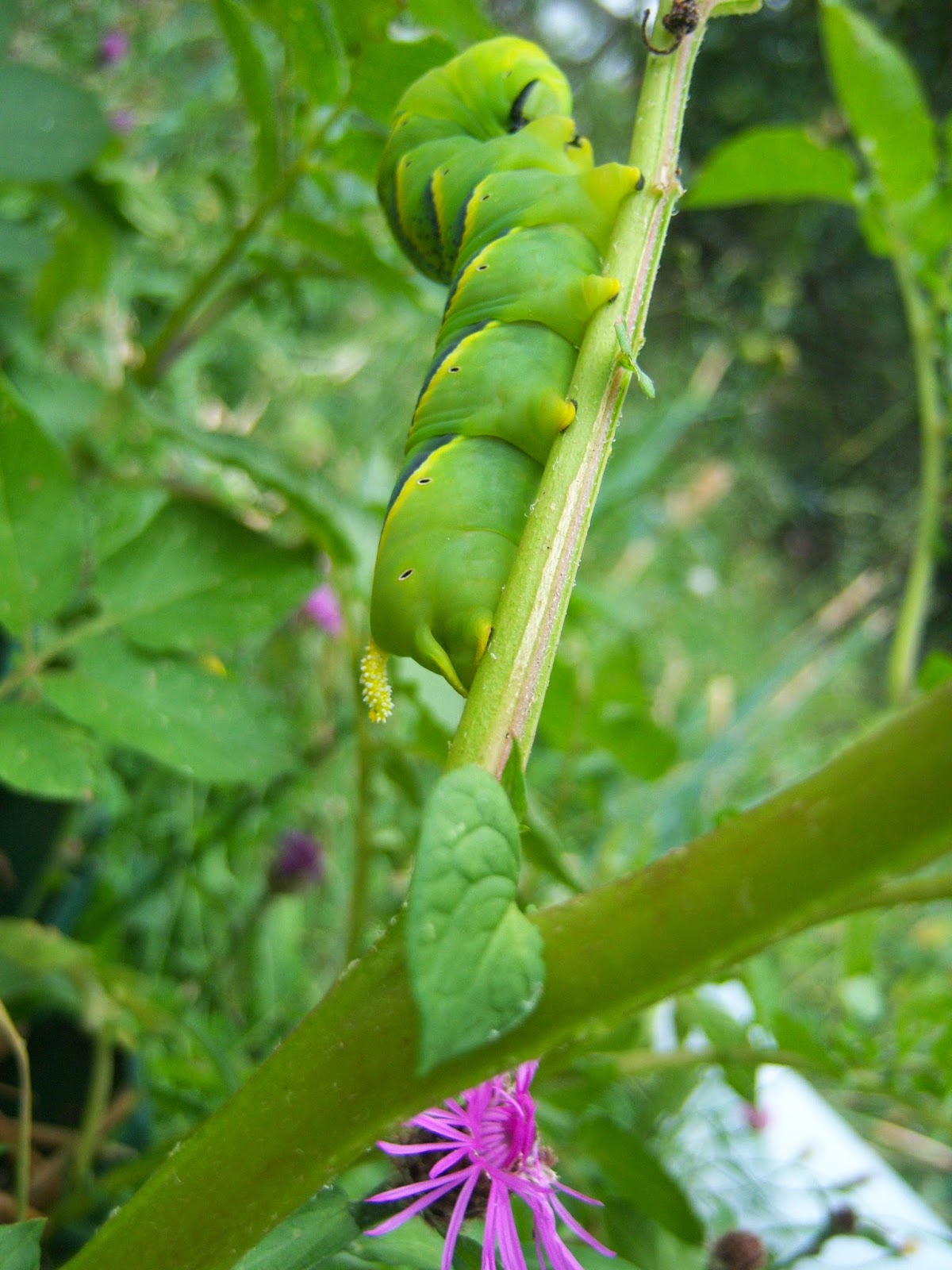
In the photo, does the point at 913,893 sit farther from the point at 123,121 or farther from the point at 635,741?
the point at 123,121

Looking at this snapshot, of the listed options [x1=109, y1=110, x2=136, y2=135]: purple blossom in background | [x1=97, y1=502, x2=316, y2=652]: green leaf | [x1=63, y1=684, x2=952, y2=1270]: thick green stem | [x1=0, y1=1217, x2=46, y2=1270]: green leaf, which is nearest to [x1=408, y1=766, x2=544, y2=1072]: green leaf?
[x1=63, y1=684, x2=952, y2=1270]: thick green stem

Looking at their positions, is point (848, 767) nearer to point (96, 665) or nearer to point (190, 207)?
point (96, 665)

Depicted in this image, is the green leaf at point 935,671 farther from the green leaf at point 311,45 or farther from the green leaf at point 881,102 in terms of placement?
the green leaf at point 311,45

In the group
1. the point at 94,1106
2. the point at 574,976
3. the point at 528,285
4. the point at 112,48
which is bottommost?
the point at 94,1106

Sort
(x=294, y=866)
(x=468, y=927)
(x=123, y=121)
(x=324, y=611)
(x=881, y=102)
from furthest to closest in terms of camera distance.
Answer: (x=123, y=121), (x=324, y=611), (x=294, y=866), (x=881, y=102), (x=468, y=927)

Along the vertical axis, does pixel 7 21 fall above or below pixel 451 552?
above

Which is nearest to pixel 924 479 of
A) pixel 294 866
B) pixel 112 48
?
pixel 294 866
